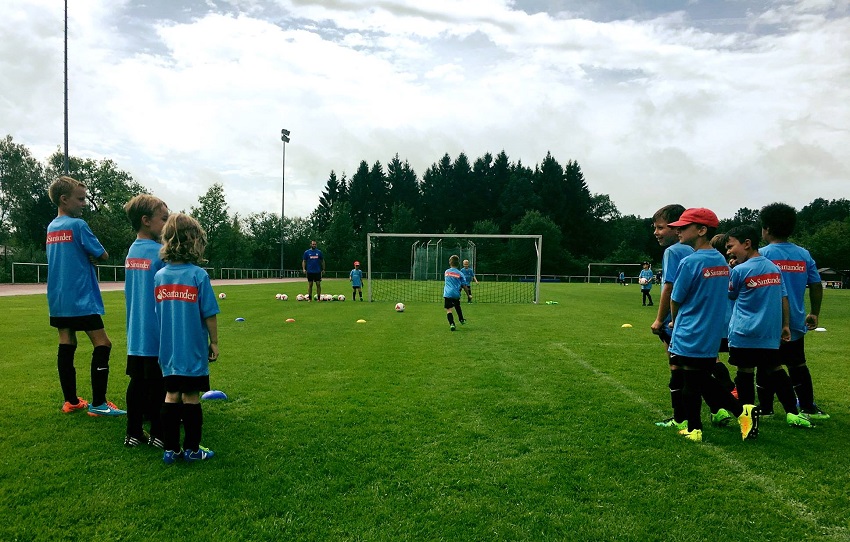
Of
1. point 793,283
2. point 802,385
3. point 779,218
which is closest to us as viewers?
point 779,218

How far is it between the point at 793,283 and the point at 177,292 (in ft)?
17.3

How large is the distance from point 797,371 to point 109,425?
629 cm

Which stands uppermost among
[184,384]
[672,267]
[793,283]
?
[672,267]

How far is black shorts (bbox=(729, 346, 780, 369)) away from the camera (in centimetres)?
445

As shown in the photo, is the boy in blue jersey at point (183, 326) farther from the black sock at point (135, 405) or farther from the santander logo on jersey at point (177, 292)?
the black sock at point (135, 405)

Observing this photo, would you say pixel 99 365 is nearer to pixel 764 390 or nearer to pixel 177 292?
pixel 177 292

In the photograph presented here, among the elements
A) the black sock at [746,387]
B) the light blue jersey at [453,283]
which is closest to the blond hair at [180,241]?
the black sock at [746,387]

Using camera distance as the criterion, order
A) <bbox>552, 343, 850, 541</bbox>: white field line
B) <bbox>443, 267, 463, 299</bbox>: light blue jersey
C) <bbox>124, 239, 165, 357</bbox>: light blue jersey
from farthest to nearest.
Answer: <bbox>443, 267, 463, 299</bbox>: light blue jersey → <bbox>124, 239, 165, 357</bbox>: light blue jersey → <bbox>552, 343, 850, 541</bbox>: white field line

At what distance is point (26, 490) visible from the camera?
10.3ft

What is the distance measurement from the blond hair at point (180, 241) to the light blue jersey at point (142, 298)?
471 mm

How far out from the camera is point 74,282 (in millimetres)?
4555

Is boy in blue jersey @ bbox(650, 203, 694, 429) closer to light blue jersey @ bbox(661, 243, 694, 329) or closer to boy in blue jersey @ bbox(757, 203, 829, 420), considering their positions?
light blue jersey @ bbox(661, 243, 694, 329)

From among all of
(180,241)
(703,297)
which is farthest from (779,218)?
(180,241)

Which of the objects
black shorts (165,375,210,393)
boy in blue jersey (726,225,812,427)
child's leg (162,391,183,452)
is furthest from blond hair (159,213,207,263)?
boy in blue jersey (726,225,812,427)
